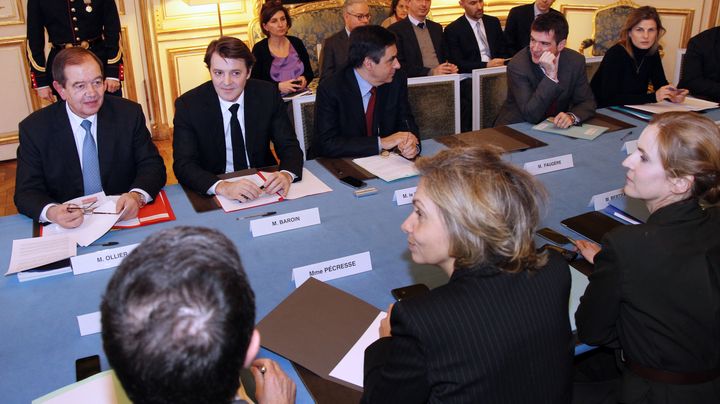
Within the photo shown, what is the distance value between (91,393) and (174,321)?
2.36 ft

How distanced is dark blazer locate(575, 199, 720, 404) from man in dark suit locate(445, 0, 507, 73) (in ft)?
11.6

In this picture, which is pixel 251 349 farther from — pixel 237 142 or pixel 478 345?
pixel 237 142

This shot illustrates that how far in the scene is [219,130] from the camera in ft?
9.24

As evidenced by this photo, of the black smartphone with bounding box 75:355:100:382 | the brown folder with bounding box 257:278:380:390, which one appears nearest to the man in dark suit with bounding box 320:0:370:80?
the brown folder with bounding box 257:278:380:390

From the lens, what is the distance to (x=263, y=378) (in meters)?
1.32

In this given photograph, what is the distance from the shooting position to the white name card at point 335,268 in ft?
5.83

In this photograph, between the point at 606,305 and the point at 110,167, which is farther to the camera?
the point at 110,167

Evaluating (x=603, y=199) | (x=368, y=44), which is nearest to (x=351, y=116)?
(x=368, y=44)

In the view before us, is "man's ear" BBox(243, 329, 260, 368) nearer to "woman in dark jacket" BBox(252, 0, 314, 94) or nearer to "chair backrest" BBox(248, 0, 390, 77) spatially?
"woman in dark jacket" BBox(252, 0, 314, 94)

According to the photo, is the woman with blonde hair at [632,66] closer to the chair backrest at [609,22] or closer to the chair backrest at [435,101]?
the chair backrest at [435,101]

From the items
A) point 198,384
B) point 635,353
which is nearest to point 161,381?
point 198,384

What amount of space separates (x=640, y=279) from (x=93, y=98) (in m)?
2.02

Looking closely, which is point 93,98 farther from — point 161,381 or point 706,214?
point 706,214

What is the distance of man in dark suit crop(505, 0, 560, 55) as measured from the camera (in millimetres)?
5277
